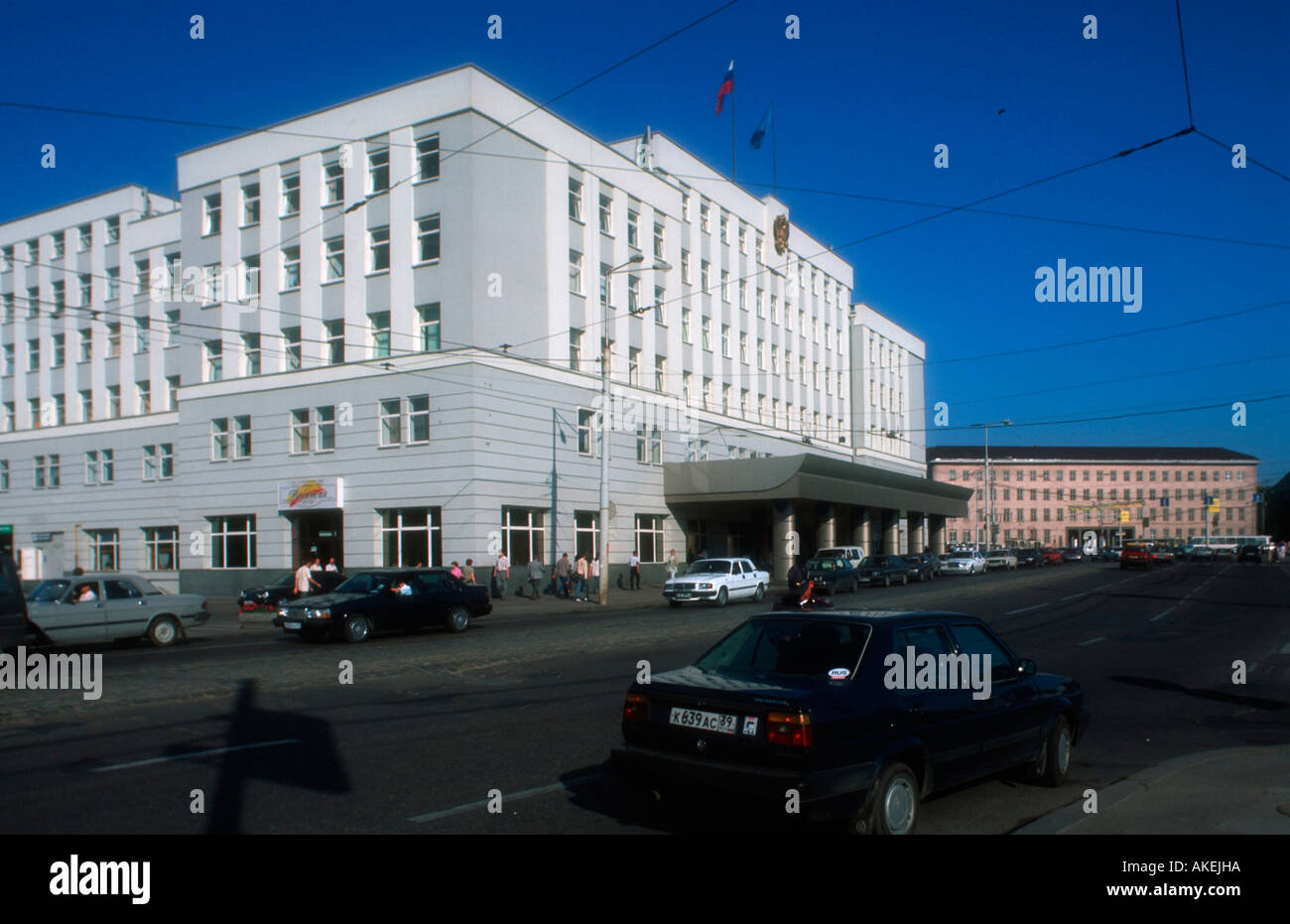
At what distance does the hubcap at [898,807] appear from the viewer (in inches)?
228

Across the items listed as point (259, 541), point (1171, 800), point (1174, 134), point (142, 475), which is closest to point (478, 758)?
point (1171, 800)

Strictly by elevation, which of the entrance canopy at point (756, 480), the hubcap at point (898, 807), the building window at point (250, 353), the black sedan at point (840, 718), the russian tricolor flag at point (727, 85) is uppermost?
the russian tricolor flag at point (727, 85)

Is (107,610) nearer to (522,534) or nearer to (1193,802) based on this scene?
(1193,802)

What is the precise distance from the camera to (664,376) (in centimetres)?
4659

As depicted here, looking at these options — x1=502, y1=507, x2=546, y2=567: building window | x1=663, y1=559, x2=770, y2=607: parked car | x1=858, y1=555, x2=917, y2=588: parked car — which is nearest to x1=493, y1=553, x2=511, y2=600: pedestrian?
x1=502, y1=507, x2=546, y2=567: building window

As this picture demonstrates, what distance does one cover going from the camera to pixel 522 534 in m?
36.7

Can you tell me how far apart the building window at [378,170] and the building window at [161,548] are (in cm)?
1840

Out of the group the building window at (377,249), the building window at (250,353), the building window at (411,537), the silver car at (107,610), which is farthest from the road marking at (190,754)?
the building window at (250,353)

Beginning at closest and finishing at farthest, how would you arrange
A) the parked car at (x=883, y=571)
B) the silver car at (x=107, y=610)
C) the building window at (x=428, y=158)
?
1. the silver car at (x=107, y=610)
2. the building window at (x=428, y=158)
3. the parked car at (x=883, y=571)

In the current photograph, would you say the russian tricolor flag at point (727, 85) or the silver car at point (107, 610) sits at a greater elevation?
the russian tricolor flag at point (727, 85)

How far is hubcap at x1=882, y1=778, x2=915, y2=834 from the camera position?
19.0 feet

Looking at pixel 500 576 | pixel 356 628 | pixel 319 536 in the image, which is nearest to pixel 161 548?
pixel 319 536

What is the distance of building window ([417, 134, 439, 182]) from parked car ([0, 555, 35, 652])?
1049 inches

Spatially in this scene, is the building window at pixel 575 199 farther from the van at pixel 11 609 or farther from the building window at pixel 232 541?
the van at pixel 11 609
